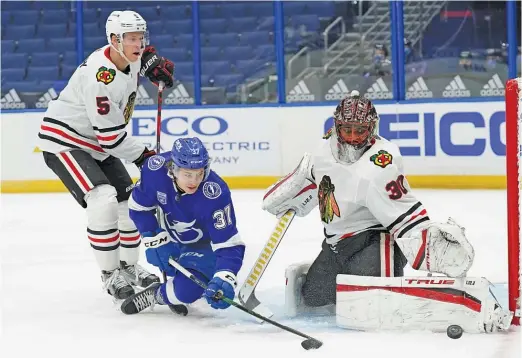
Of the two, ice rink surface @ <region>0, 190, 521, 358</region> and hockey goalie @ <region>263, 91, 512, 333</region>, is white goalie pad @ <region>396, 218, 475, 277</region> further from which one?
ice rink surface @ <region>0, 190, 521, 358</region>

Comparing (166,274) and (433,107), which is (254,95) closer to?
(433,107)

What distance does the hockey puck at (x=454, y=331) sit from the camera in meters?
3.11

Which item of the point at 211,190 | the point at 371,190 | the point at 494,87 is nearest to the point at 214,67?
the point at 494,87

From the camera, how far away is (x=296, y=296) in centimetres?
354

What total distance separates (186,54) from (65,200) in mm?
1778

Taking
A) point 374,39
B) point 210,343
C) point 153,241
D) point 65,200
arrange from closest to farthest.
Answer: point 210,343 → point 153,241 → point 65,200 → point 374,39

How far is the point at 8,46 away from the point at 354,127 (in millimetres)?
6170

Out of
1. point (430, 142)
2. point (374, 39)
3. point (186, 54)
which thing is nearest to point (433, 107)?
point (430, 142)

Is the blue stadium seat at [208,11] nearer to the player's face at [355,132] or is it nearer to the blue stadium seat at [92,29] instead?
the blue stadium seat at [92,29]

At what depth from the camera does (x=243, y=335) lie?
3.26m

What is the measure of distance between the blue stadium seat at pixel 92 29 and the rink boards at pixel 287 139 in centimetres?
85

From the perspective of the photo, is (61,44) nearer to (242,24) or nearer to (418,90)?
(242,24)

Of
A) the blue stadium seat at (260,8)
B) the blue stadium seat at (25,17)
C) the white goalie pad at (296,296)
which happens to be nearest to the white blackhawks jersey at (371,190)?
the white goalie pad at (296,296)

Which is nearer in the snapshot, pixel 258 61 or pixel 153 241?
pixel 153 241
